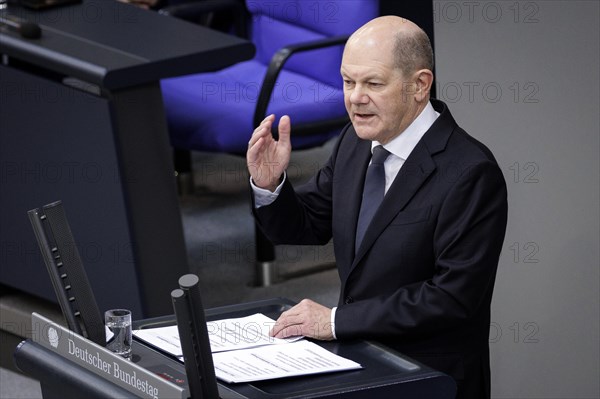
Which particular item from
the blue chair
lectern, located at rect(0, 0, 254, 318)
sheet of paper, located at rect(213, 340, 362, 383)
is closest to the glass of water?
sheet of paper, located at rect(213, 340, 362, 383)

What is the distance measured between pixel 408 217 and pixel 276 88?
89.7 inches

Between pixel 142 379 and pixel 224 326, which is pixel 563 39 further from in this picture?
pixel 142 379

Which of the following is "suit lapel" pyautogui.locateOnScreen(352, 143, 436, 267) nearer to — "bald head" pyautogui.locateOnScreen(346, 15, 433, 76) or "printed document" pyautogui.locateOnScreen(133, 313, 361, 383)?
"bald head" pyautogui.locateOnScreen(346, 15, 433, 76)

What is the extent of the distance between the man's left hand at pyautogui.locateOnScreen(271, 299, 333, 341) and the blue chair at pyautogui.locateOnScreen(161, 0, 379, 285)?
205 centimetres

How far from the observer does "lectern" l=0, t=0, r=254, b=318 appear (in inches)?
135

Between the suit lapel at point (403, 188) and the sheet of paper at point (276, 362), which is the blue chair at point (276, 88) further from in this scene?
the sheet of paper at point (276, 362)

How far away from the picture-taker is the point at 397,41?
2.19 meters

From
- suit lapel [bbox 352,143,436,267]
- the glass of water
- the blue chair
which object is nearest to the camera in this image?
the glass of water

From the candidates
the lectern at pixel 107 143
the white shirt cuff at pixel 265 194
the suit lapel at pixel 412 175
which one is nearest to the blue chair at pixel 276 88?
the lectern at pixel 107 143

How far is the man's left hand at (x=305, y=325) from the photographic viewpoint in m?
2.11

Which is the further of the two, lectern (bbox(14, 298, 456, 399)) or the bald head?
the bald head

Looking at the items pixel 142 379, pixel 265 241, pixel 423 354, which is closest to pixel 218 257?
pixel 265 241

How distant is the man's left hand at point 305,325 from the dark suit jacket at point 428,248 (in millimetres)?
22

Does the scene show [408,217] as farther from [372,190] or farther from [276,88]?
[276,88]
